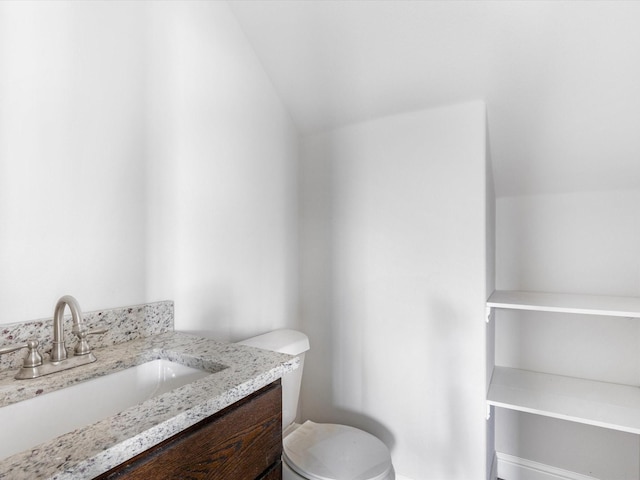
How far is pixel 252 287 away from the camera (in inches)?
63.9

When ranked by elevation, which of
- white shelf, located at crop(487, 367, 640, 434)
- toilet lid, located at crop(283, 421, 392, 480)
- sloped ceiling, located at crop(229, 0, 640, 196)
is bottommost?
toilet lid, located at crop(283, 421, 392, 480)

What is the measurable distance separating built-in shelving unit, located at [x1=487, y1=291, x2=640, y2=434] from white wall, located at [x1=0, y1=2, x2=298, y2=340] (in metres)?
1.14

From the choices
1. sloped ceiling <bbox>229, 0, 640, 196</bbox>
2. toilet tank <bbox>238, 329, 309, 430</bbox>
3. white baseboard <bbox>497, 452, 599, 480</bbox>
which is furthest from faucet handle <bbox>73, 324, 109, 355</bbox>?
white baseboard <bbox>497, 452, 599, 480</bbox>

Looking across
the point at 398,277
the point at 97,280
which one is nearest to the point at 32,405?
the point at 97,280

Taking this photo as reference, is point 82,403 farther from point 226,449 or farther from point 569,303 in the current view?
point 569,303

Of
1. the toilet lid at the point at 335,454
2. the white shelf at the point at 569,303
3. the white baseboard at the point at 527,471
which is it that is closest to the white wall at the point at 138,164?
the toilet lid at the point at 335,454

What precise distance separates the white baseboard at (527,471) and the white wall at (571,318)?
0.03 m

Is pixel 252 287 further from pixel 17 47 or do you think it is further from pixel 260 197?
pixel 17 47

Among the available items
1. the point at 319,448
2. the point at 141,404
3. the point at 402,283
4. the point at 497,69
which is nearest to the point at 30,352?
the point at 141,404

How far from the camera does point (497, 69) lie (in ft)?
4.59

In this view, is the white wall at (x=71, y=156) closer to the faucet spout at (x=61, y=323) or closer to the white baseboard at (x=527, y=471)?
the faucet spout at (x=61, y=323)

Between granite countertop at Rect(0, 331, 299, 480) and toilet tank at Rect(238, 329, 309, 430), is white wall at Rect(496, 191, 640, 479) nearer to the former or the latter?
toilet tank at Rect(238, 329, 309, 430)

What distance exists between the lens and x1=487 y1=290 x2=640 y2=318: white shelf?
1.36m

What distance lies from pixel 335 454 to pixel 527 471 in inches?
48.7
